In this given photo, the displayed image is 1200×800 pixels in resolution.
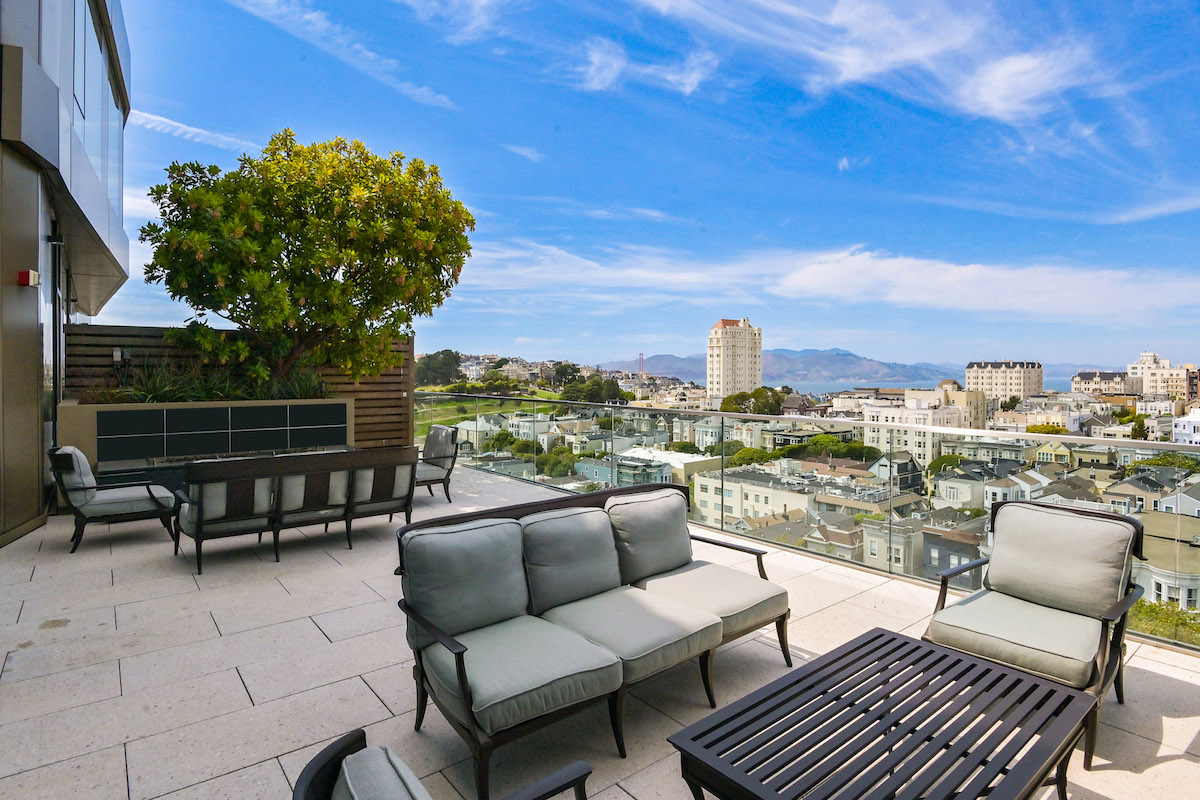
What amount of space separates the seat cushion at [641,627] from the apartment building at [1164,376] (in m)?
37.2

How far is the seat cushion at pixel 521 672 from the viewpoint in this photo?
2.22 metres

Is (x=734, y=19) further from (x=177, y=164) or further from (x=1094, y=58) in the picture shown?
(x=1094, y=58)

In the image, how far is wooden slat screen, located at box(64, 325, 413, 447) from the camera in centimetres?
765

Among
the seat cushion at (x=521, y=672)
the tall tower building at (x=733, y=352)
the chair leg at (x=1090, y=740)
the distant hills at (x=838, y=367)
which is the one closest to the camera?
the seat cushion at (x=521, y=672)

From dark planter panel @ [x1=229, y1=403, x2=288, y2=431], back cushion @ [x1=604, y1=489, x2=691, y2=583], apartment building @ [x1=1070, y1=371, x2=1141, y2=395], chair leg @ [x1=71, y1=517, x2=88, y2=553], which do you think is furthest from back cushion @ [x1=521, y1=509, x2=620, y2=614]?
apartment building @ [x1=1070, y1=371, x2=1141, y2=395]

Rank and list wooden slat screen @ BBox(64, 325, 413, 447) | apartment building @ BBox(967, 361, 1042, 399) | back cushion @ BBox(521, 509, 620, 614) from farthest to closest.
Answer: apartment building @ BBox(967, 361, 1042, 399) → wooden slat screen @ BBox(64, 325, 413, 447) → back cushion @ BBox(521, 509, 620, 614)

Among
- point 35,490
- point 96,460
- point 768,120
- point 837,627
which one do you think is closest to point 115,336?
point 96,460

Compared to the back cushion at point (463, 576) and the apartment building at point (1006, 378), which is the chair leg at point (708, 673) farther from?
the apartment building at point (1006, 378)

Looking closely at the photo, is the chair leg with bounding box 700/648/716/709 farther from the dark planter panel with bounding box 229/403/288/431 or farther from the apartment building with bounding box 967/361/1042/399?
the apartment building with bounding box 967/361/1042/399

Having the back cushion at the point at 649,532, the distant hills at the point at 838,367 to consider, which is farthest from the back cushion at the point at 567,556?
the distant hills at the point at 838,367

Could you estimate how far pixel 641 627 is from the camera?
9.07 feet

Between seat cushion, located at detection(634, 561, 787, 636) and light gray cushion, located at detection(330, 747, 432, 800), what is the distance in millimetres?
1929

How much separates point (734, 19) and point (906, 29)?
9.24 meters

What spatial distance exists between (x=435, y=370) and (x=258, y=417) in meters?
3.63
